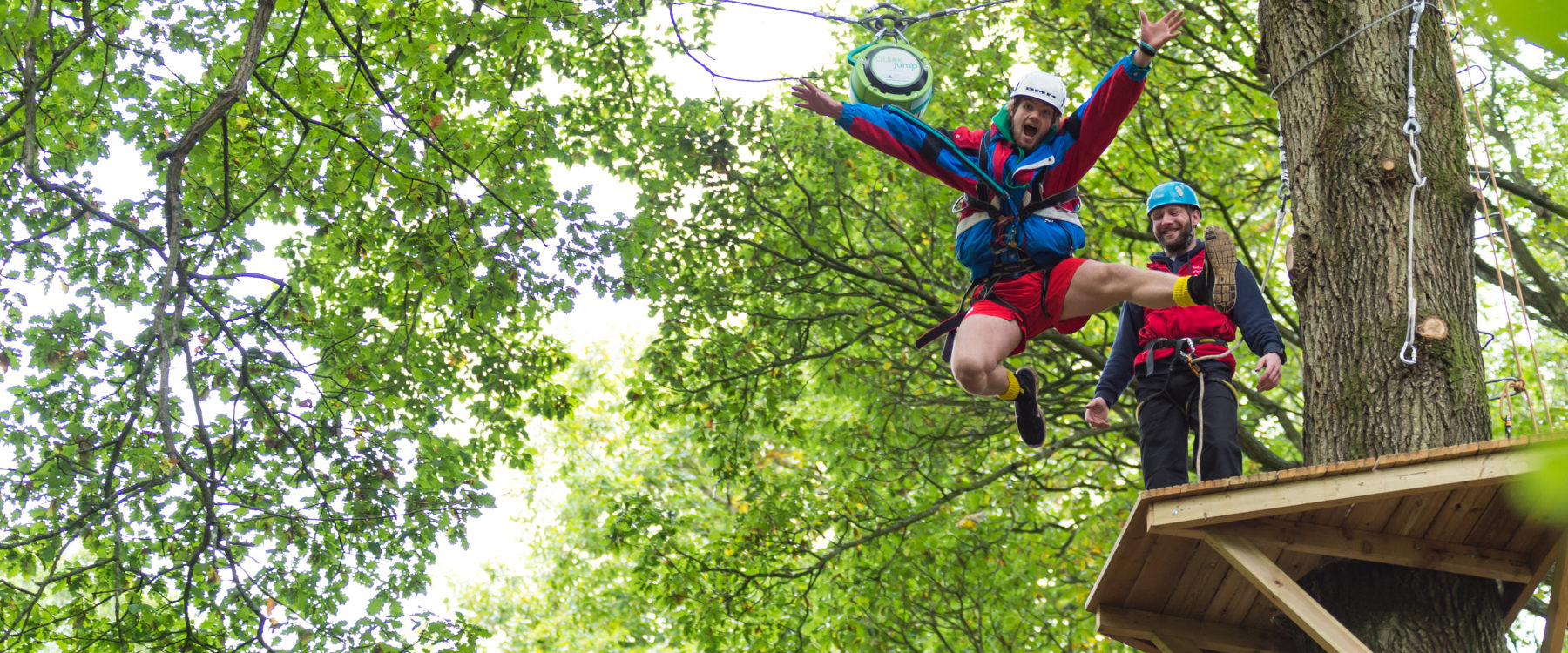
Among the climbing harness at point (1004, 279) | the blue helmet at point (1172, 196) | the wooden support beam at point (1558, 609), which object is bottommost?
the wooden support beam at point (1558, 609)

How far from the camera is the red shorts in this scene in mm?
3777

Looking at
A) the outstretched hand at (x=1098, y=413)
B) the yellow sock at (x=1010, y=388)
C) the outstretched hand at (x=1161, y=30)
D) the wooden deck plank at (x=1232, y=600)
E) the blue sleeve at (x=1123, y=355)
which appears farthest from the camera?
the blue sleeve at (x=1123, y=355)

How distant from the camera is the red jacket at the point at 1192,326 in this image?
3943mm

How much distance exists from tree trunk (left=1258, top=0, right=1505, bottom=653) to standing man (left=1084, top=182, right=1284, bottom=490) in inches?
7.3

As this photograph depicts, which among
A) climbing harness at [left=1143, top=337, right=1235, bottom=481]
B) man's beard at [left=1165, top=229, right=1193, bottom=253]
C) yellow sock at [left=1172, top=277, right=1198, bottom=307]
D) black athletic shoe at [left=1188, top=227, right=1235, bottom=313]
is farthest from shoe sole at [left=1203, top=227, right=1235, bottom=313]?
man's beard at [left=1165, top=229, right=1193, bottom=253]

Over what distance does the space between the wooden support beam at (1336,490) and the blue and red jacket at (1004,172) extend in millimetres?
1109

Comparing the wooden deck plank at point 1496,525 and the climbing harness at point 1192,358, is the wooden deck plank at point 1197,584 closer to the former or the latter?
the climbing harness at point 1192,358

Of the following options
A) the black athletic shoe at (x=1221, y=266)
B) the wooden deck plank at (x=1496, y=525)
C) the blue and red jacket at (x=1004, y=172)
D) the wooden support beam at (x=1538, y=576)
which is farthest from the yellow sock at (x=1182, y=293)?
the wooden support beam at (x=1538, y=576)

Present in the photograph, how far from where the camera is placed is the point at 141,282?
642 cm

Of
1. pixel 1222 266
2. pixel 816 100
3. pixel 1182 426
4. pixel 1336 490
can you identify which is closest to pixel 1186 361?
pixel 1182 426

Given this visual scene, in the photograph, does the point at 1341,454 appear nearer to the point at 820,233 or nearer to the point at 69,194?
the point at 69,194

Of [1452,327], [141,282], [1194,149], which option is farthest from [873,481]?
[1452,327]

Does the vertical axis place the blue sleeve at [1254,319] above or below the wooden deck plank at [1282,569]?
above

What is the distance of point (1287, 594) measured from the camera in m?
2.94
